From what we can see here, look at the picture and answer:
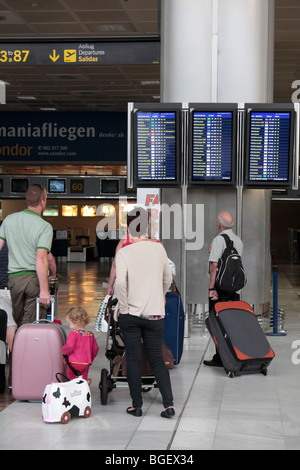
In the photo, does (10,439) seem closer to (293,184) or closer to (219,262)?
(219,262)

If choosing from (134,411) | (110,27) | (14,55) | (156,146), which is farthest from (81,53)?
(110,27)

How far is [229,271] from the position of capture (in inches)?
303

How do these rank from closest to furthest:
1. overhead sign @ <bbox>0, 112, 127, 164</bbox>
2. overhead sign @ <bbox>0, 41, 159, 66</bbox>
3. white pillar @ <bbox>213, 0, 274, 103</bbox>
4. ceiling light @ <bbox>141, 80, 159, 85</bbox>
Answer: overhead sign @ <bbox>0, 41, 159, 66</bbox>
white pillar @ <bbox>213, 0, 274, 103</bbox>
ceiling light @ <bbox>141, 80, 159, 85</bbox>
overhead sign @ <bbox>0, 112, 127, 164</bbox>

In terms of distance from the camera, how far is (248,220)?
388 inches

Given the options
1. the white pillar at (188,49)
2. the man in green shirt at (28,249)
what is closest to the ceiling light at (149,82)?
the white pillar at (188,49)

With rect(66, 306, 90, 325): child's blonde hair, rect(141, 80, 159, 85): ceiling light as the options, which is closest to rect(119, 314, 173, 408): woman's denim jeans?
rect(66, 306, 90, 325): child's blonde hair

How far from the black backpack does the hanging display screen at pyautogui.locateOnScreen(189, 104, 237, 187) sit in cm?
160

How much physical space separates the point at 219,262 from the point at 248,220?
218 cm

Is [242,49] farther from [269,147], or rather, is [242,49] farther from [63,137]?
[63,137]

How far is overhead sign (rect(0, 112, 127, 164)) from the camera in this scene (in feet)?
69.6

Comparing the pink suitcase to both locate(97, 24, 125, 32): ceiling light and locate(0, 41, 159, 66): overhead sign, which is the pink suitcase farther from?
locate(97, 24, 125, 32): ceiling light

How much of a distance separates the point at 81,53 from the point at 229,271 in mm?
3474

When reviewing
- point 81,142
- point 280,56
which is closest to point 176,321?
point 280,56

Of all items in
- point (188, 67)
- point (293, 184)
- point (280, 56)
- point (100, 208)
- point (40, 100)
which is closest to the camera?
point (293, 184)
